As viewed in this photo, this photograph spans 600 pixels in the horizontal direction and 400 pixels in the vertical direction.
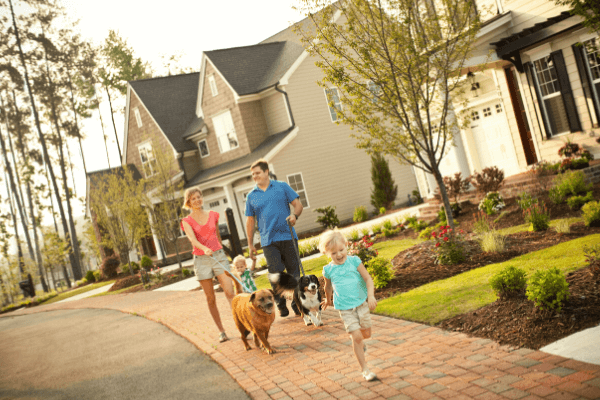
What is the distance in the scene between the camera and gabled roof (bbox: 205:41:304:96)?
25569 mm

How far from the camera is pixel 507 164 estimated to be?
1584cm

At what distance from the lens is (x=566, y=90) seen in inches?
501

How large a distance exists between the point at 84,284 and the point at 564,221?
3138 cm

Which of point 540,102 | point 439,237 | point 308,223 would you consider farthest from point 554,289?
point 308,223

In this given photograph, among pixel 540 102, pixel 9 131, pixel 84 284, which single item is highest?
pixel 9 131

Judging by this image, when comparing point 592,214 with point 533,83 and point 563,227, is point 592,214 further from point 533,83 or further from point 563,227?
point 533,83

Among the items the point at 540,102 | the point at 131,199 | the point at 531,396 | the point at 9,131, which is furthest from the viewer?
the point at 9,131

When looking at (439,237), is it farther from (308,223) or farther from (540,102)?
(308,223)

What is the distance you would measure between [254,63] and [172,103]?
699 centimetres

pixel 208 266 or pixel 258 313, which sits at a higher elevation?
pixel 208 266

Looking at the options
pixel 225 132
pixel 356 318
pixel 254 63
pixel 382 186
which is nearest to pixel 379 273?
pixel 356 318

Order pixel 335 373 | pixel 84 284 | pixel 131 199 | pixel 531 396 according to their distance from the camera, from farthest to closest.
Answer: pixel 84 284 < pixel 131 199 < pixel 335 373 < pixel 531 396

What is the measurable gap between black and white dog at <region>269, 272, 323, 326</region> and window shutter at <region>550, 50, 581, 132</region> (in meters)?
9.41

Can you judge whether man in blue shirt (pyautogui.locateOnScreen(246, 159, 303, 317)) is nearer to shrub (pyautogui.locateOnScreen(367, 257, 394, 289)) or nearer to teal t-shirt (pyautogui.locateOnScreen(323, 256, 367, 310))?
shrub (pyautogui.locateOnScreen(367, 257, 394, 289))
